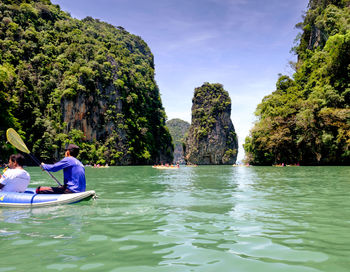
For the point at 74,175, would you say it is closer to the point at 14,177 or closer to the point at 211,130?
the point at 14,177

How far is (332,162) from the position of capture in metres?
35.0

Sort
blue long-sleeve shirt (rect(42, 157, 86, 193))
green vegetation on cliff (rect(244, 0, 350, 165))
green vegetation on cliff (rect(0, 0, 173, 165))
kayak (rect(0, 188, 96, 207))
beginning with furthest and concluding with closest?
green vegetation on cliff (rect(0, 0, 173, 165)) → green vegetation on cliff (rect(244, 0, 350, 165)) → blue long-sleeve shirt (rect(42, 157, 86, 193)) → kayak (rect(0, 188, 96, 207))

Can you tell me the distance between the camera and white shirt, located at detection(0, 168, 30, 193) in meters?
7.37

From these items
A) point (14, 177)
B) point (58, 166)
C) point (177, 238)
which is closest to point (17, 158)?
point (14, 177)

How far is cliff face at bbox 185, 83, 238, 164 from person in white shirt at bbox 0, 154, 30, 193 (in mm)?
98981

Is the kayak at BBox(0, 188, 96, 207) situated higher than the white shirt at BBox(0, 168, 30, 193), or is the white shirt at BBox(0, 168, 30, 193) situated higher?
the white shirt at BBox(0, 168, 30, 193)

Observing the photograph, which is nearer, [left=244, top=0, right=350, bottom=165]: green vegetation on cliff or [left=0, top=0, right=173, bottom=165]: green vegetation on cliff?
[left=244, top=0, right=350, bottom=165]: green vegetation on cliff

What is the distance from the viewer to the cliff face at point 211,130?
10538 cm

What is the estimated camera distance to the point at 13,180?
7.38 m

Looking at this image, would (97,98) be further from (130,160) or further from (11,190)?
(11,190)

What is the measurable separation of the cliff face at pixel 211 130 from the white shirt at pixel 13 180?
9895 centimetres

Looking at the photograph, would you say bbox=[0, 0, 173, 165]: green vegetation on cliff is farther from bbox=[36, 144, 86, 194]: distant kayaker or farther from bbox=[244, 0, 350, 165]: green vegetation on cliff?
bbox=[36, 144, 86, 194]: distant kayaker

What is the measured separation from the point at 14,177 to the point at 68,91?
54.1 metres

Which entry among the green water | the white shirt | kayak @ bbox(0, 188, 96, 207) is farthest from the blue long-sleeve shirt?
the white shirt
